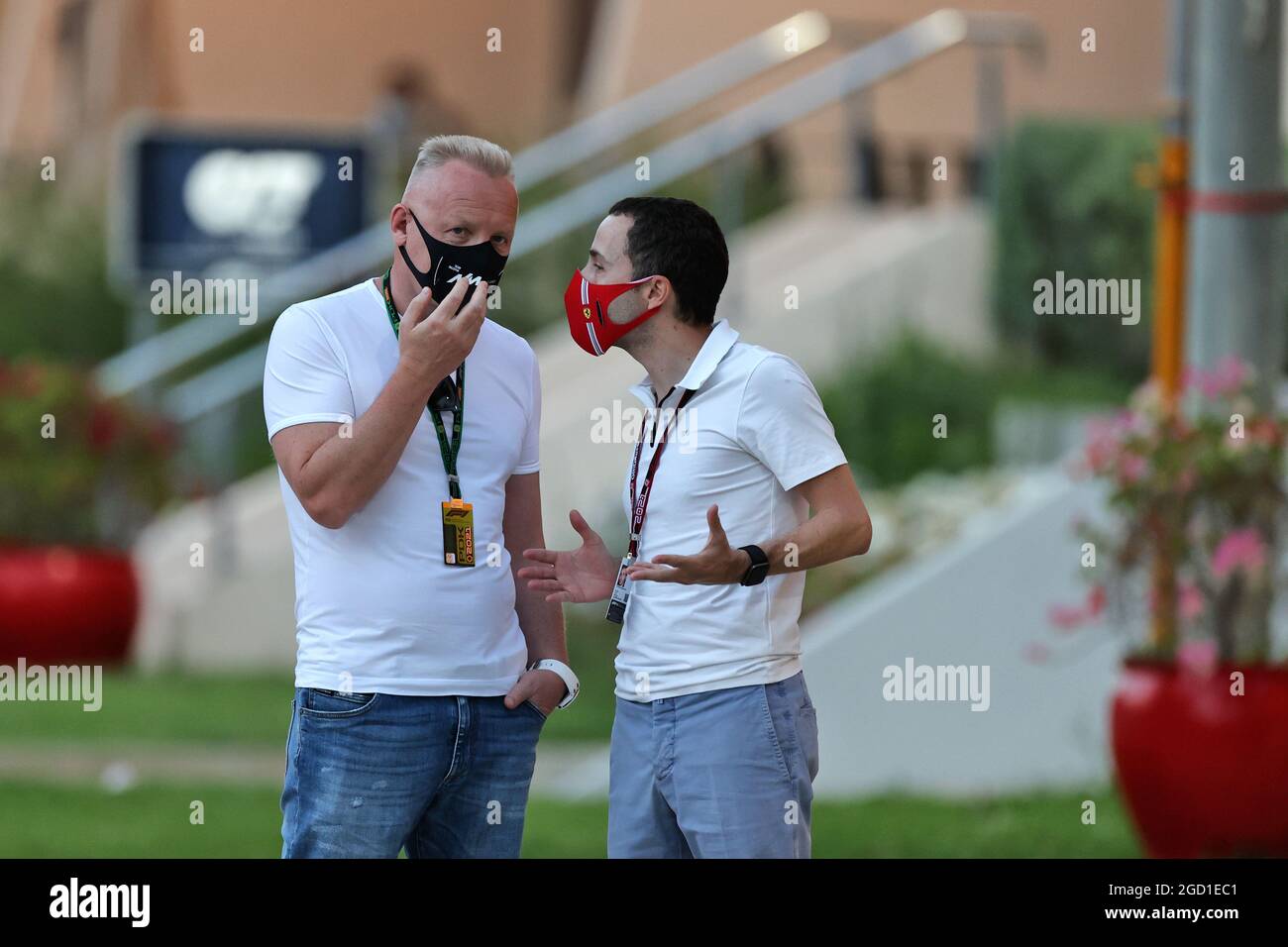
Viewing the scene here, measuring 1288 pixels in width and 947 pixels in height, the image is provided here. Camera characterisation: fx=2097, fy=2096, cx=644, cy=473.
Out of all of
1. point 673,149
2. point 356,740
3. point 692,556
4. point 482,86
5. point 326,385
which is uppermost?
point 482,86

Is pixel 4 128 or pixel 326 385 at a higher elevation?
pixel 4 128

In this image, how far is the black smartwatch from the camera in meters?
3.56

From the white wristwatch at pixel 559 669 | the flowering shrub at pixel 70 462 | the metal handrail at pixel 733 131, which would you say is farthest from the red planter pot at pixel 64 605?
the white wristwatch at pixel 559 669

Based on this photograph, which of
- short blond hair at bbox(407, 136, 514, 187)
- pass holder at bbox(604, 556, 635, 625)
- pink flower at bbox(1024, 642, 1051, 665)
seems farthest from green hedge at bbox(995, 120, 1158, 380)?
short blond hair at bbox(407, 136, 514, 187)

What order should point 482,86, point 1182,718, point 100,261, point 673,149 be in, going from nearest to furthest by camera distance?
point 1182,718, point 673,149, point 100,261, point 482,86

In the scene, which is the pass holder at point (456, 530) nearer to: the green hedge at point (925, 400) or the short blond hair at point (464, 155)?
the short blond hair at point (464, 155)

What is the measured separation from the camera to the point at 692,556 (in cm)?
349

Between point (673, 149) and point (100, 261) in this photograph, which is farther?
point (100, 261)

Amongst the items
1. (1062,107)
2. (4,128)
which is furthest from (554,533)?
(4,128)

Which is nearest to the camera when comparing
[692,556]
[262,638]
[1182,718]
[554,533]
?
[692,556]

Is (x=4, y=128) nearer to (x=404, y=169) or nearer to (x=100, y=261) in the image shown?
(x=100, y=261)

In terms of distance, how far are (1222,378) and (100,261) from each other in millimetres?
10317

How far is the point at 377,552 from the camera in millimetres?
3623

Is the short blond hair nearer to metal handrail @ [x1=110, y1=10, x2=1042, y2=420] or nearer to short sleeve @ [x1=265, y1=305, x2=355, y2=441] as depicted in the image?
short sleeve @ [x1=265, y1=305, x2=355, y2=441]
